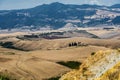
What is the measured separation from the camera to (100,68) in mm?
19031

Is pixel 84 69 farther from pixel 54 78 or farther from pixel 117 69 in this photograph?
pixel 54 78

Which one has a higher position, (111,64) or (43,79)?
(111,64)

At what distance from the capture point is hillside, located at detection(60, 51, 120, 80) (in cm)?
1752

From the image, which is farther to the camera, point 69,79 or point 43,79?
point 43,79

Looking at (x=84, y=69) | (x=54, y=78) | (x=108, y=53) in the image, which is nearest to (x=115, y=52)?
(x=108, y=53)

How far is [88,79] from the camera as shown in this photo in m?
18.6

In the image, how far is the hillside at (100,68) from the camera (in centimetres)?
1752

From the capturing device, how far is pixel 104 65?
63.1ft

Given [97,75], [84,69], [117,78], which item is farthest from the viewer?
[84,69]

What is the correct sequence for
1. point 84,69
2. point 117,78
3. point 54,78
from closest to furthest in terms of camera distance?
point 117,78 → point 84,69 → point 54,78

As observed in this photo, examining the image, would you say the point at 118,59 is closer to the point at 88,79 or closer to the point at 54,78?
the point at 88,79

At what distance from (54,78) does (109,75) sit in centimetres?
17421

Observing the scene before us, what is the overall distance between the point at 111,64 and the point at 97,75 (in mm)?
931

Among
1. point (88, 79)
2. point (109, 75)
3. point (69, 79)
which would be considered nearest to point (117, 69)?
point (109, 75)
